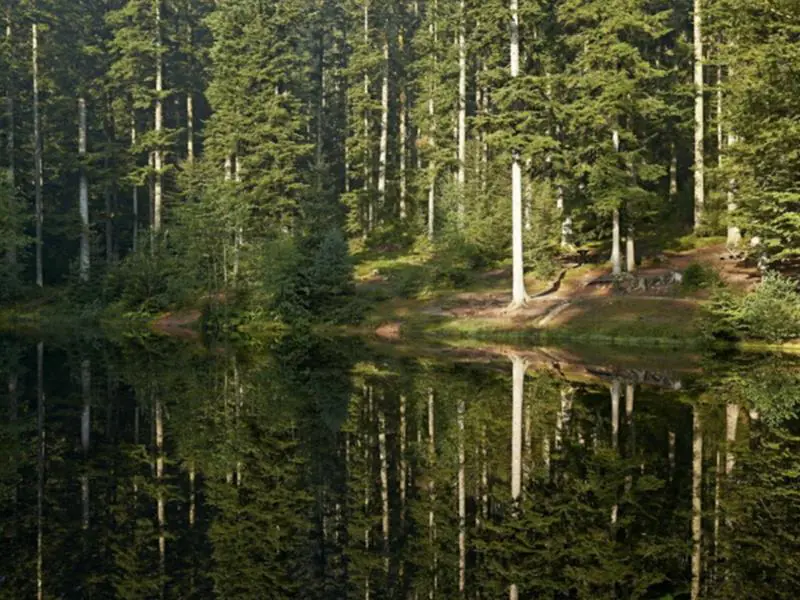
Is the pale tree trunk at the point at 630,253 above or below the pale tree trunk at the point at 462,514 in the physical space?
above

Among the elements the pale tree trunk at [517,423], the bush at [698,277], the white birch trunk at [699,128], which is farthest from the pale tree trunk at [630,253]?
the pale tree trunk at [517,423]

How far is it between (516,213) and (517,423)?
1809 centimetres

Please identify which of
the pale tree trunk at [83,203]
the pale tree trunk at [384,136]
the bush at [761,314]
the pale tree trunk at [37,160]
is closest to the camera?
the bush at [761,314]

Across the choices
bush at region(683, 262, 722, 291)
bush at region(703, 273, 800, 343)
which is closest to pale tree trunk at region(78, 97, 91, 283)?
bush at region(683, 262, 722, 291)

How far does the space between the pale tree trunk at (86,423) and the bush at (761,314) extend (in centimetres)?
1957

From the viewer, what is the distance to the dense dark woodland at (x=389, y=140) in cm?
3084

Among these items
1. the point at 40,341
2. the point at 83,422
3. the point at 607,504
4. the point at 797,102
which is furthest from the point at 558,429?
the point at 40,341

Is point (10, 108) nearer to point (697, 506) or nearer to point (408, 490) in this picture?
point (408, 490)

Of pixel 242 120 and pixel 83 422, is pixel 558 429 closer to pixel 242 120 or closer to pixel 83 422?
pixel 83 422

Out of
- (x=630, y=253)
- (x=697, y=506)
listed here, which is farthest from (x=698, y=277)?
(x=697, y=506)

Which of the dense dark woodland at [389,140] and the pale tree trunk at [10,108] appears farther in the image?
the pale tree trunk at [10,108]

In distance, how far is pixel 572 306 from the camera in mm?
30422

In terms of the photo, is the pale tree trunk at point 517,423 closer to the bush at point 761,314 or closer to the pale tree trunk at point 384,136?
the bush at point 761,314

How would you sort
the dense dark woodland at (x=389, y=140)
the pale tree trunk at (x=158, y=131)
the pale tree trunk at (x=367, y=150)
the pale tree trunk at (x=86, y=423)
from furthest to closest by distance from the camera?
the pale tree trunk at (x=367, y=150) < the pale tree trunk at (x=158, y=131) < the dense dark woodland at (x=389, y=140) < the pale tree trunk at (x=86, y=423)
